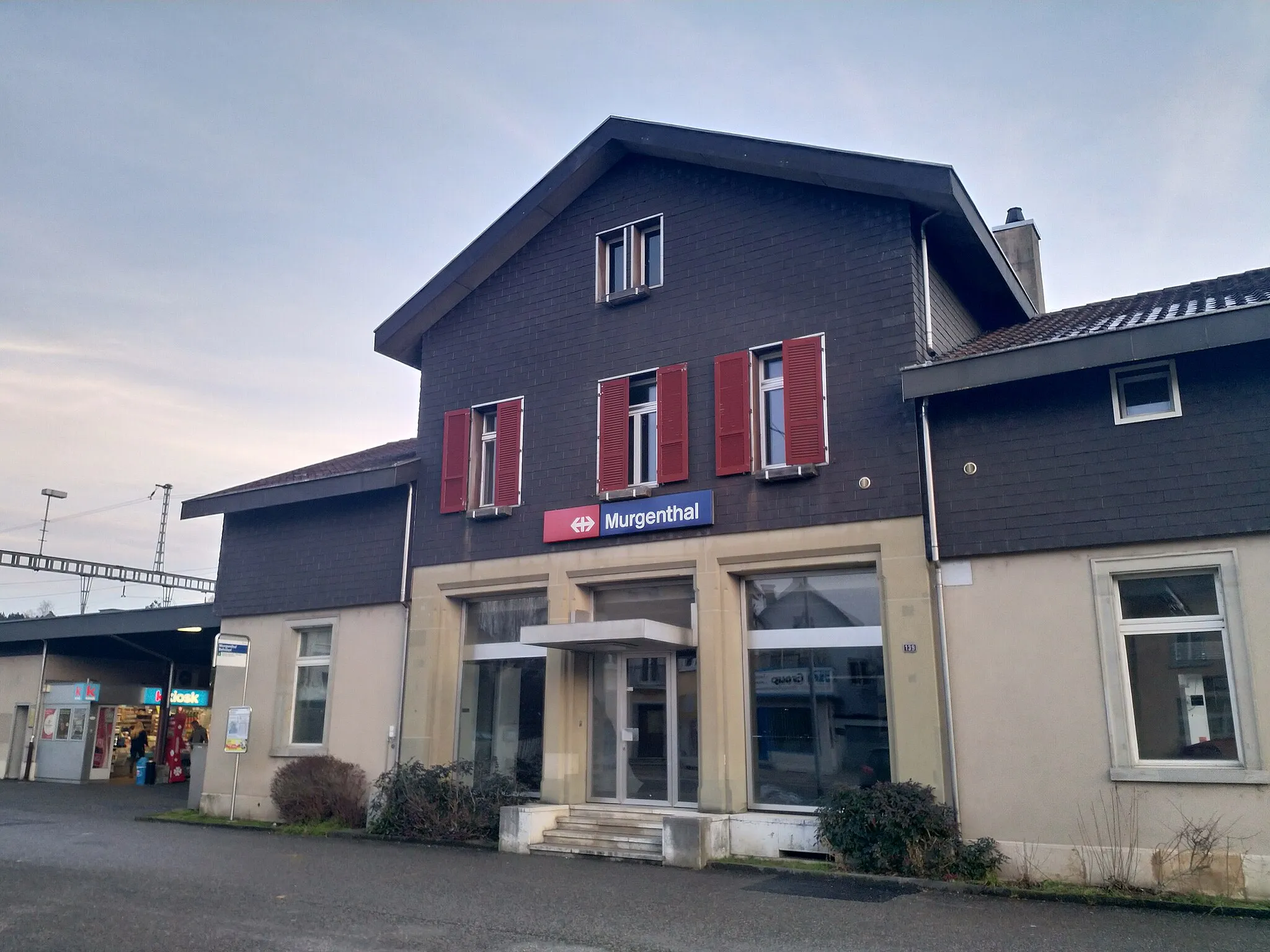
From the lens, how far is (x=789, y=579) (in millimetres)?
12406

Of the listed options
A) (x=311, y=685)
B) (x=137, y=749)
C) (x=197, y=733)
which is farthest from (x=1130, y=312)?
(x=137, y=749)

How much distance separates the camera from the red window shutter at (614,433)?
13695mm

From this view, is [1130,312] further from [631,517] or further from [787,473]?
[631,517]

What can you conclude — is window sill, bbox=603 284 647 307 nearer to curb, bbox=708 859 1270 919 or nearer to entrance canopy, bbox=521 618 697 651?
entrance canopy, bbox=521 618 697 651

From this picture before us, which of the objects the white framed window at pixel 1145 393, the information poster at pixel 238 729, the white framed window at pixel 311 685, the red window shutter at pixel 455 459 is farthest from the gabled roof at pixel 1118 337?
the information poster at pixel 238 729

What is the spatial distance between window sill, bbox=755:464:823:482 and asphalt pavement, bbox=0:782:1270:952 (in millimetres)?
4360

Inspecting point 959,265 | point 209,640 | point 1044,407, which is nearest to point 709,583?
point 1044,407

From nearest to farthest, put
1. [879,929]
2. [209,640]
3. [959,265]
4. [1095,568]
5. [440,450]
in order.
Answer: [879,929], [1095,568], [959,265], [440,450], [209,640]

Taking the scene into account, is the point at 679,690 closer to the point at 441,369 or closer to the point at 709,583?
the point at 709,583

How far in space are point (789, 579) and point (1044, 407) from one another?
11.4 feet

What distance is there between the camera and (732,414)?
41.9 ft

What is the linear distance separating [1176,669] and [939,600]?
7.50 feet

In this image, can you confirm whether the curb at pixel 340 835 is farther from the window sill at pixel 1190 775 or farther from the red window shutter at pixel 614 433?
the window sill at pixel 1190 775

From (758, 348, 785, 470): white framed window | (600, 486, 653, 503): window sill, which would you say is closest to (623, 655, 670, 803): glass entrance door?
(600, 486, 653, 503): window sill
